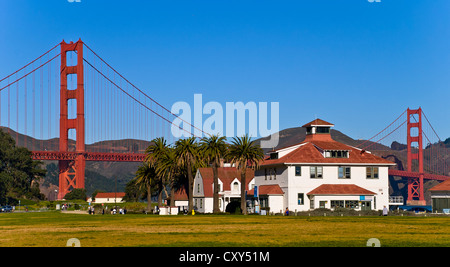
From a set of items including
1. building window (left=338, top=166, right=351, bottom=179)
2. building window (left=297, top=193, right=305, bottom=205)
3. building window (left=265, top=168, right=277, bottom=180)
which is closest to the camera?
building window (left=297, top=193, right=305, bottom=205)

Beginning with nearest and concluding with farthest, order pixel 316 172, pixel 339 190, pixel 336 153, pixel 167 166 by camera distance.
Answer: pixel 339 190
pixel 316 172
pixel 336 153
pixel 167 166

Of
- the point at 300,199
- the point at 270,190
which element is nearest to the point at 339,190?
Answer: the point at 300,199

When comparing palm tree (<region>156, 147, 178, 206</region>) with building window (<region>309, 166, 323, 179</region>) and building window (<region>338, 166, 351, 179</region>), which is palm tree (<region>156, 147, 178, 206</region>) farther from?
building window (<region>338, 166, 351, 179</region>)

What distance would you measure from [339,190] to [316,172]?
15.4 feet

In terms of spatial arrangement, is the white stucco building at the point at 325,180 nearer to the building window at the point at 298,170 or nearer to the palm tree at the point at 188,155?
the building window at the point at 298,170

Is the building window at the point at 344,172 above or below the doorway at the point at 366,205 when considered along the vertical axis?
above

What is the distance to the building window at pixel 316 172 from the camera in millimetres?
103625

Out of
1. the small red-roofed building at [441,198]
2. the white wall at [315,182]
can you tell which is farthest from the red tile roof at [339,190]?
the small red-roofed building at [441,198]

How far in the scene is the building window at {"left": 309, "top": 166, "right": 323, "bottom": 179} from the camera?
104 meters

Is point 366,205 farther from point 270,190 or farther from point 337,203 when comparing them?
point 270,190

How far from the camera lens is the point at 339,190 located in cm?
10062

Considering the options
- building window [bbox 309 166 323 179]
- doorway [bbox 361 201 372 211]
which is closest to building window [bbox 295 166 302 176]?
building window [bbox 309 166 323 179]

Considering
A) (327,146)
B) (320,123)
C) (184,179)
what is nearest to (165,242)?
(327,146)
